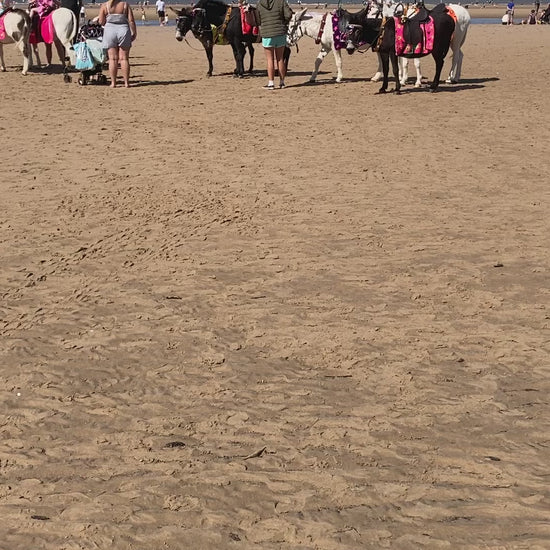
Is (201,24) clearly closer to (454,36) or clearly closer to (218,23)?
(218,23)

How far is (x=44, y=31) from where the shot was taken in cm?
1822

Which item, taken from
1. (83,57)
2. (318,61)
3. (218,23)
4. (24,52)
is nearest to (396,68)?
(318,61)

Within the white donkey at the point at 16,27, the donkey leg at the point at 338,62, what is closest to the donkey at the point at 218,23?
the donkey leg at the point at 338,62

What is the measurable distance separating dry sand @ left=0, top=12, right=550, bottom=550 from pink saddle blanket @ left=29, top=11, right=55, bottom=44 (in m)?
7.53

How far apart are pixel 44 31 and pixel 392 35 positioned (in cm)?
753

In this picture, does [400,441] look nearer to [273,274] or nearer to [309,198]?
[273,274]

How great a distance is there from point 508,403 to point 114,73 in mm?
13296

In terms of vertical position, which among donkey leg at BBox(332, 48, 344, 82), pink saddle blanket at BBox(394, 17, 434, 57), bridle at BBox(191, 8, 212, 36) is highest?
bridle at BBox(191, 8, 212, 36)

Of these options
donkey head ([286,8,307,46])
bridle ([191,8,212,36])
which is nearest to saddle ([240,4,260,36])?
donkey head ([286,8,307,46])

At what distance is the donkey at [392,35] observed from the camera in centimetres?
1488

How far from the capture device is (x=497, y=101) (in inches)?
572

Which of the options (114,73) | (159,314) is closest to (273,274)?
(159,314)

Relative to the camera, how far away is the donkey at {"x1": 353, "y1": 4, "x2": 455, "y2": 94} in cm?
1488

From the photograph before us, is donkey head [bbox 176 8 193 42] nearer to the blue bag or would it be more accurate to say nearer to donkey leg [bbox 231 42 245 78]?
donkey leg [bbox 231 42 245 78]
